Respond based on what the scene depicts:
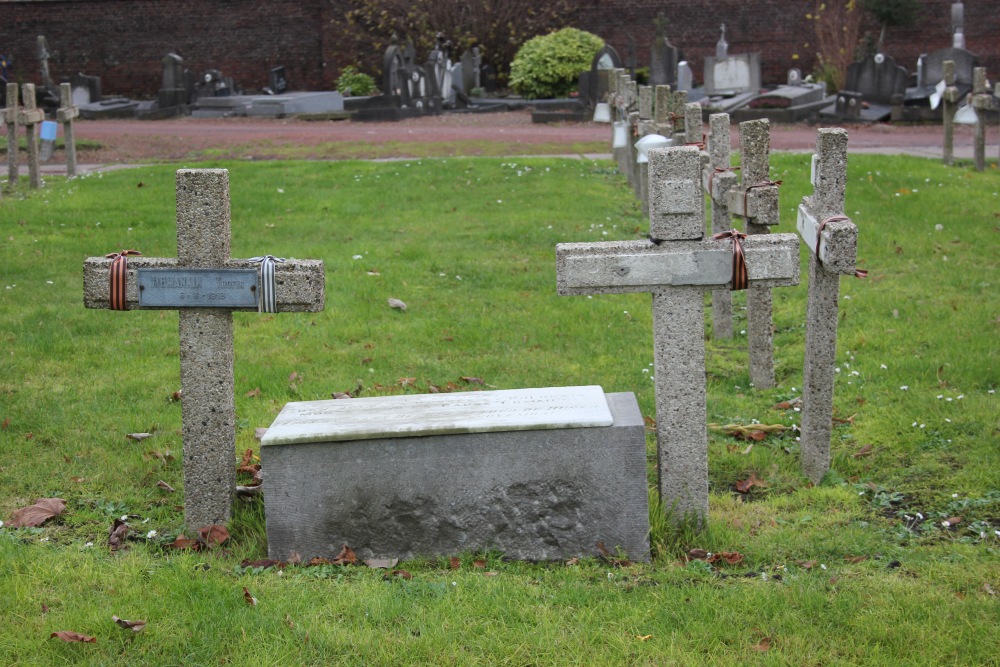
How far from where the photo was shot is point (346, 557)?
166 inches

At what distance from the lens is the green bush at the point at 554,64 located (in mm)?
30875

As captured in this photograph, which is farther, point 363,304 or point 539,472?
point 363,304

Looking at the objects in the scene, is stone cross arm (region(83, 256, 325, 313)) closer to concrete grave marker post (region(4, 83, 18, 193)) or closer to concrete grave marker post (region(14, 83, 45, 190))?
concrete grave marker post (region(4, 83, 18, 193))

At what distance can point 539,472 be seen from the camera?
4168 mm

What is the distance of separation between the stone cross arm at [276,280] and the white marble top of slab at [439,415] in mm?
444

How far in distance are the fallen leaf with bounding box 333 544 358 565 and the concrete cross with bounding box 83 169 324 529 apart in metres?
0.61

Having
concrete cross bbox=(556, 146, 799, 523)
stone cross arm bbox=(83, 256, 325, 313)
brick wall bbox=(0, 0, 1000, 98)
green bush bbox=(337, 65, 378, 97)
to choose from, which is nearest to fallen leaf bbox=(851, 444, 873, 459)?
concrete cross bbox=(556, 146, 799, 523)

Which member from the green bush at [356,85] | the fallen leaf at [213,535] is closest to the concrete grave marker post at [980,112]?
the fallen leaf at [213,535]

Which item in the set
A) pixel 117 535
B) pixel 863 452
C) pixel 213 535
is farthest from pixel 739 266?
pixel 117 535

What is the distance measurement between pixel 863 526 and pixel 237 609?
247cm

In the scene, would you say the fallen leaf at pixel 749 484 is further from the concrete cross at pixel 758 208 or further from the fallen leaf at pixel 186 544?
the fallen leaf at pixel 186 544

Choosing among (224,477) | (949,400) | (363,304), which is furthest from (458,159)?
(224,477)

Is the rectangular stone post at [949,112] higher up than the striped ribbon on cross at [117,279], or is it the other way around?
the rectangular stone post at [949,112]

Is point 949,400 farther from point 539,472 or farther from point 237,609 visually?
point 237,609
